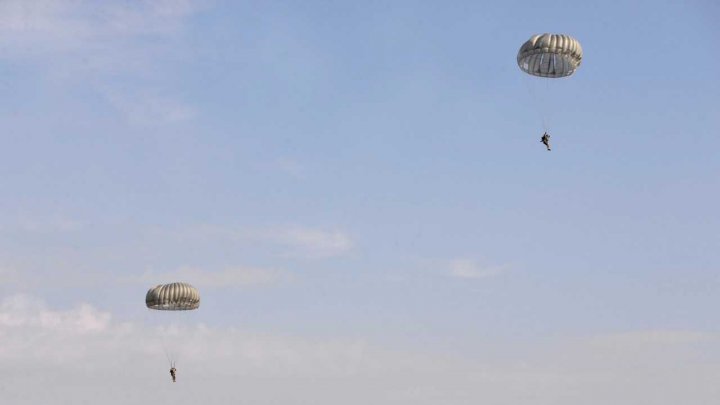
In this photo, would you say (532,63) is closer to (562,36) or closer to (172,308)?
(562,36)

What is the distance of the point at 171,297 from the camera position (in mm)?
104562

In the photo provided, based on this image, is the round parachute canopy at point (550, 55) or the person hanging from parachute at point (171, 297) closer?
the round parachute canopy at point (550, 55)

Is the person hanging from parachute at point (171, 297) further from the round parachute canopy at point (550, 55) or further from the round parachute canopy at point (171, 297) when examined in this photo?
the round parachute canopy at point (550, 55)

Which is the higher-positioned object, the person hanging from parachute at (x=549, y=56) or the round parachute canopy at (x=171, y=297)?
the person hanging from parachute at (x=549, y=56)

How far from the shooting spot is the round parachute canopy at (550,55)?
88375 mm

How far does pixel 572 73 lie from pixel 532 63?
13.8 feet

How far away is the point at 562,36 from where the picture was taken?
3511 inches

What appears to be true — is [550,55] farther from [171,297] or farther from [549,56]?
[171,297]

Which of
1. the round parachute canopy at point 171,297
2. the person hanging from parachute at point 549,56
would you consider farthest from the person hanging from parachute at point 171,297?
the person hanging from parachute at point 549,56

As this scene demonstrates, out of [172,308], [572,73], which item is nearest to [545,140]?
[572,73]

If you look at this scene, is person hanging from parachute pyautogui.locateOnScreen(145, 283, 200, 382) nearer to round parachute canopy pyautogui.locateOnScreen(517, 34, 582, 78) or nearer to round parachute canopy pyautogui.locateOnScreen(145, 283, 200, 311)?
round parachute canopy pyautogui.locateOnScreen(145, 283, 200, 311)

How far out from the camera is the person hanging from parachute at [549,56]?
88.4 metres

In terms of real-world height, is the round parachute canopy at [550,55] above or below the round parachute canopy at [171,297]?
above

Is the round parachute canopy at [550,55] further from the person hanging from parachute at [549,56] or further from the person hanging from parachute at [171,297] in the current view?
the person hanging from parachute at [171,297]
